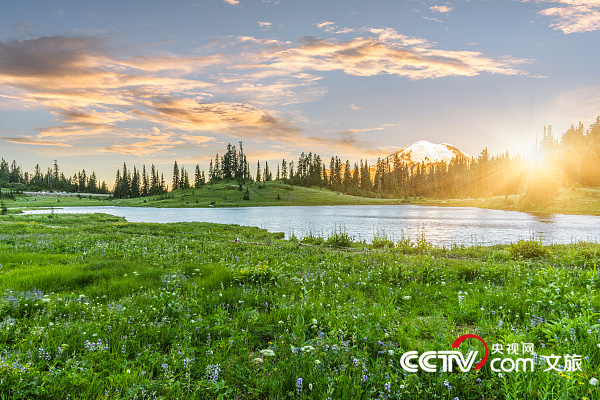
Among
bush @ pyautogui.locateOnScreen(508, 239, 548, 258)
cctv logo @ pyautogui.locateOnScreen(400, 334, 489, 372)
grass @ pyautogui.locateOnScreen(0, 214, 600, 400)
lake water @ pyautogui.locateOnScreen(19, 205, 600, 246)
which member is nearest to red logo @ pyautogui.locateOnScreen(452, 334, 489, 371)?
cctv logo @ pyautogui.locateOnScreen(400, 334, 489, 372)

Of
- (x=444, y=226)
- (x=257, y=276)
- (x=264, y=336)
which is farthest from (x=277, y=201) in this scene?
(x=264, y=336)

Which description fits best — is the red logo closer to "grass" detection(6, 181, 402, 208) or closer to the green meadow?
the green meadow

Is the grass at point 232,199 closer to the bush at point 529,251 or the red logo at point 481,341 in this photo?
the bush at point 529,251

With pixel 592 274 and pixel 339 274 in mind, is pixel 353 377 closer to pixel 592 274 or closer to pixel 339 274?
pixel 339 274

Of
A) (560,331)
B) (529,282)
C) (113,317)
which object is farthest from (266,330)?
(529,282)

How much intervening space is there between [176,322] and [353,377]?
3783mm

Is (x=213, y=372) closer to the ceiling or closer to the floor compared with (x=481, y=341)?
closer to the floor

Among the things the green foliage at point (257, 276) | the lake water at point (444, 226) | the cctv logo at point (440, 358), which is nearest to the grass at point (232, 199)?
the lake water at point (444, 226)

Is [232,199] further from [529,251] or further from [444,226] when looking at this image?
[529,251]

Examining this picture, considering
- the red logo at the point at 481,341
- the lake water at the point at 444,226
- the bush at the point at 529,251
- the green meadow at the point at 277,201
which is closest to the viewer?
the red logo at the point at 481,341

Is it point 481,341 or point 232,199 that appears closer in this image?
point 481,341

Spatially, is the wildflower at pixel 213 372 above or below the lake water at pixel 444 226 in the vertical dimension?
above

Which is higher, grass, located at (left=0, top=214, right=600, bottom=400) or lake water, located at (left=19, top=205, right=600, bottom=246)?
grass, located at (left=0, top=214, right=600, bottom=400)

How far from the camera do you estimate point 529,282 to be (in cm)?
858
